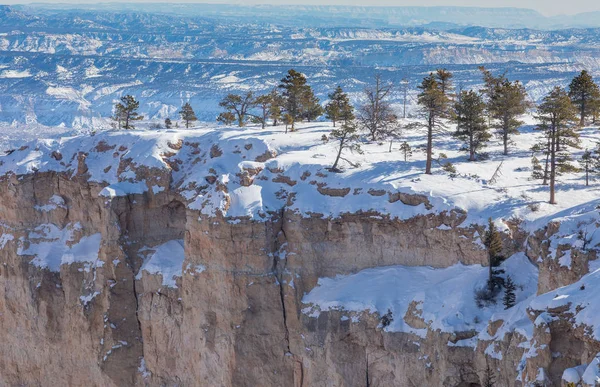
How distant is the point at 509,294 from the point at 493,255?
7.66ft

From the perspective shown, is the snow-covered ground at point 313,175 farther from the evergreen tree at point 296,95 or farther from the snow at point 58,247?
the evergreen tree at point 296,95

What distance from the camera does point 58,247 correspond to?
5194 cm

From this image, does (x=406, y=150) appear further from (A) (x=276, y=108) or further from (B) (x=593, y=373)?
(B) (x=593, y=373)

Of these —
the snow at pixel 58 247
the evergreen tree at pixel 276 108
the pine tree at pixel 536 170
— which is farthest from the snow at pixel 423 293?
the evergreen tree at pixel 276 108

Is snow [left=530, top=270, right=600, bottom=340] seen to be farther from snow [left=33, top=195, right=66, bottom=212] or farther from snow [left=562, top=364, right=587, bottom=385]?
snow [left=33, top=195, right=66, bottom=212]

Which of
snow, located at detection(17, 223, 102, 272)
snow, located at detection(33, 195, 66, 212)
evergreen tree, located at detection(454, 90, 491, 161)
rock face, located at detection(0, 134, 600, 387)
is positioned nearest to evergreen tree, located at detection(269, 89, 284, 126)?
evergreen tree, located at detection(454, 90, 491, 161)

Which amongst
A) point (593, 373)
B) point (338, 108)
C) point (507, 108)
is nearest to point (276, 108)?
point (338, 108)

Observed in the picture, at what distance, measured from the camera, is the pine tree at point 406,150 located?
173ft

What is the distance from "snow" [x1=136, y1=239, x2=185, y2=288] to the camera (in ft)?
158

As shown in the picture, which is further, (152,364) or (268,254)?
(152,364)

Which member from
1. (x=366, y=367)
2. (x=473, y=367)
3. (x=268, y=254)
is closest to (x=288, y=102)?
(x=268, y=254)

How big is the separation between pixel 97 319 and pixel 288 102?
25.1m

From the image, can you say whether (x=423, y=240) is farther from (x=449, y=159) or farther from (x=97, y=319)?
(x=97, y=319)

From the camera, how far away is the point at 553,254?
124 ft
